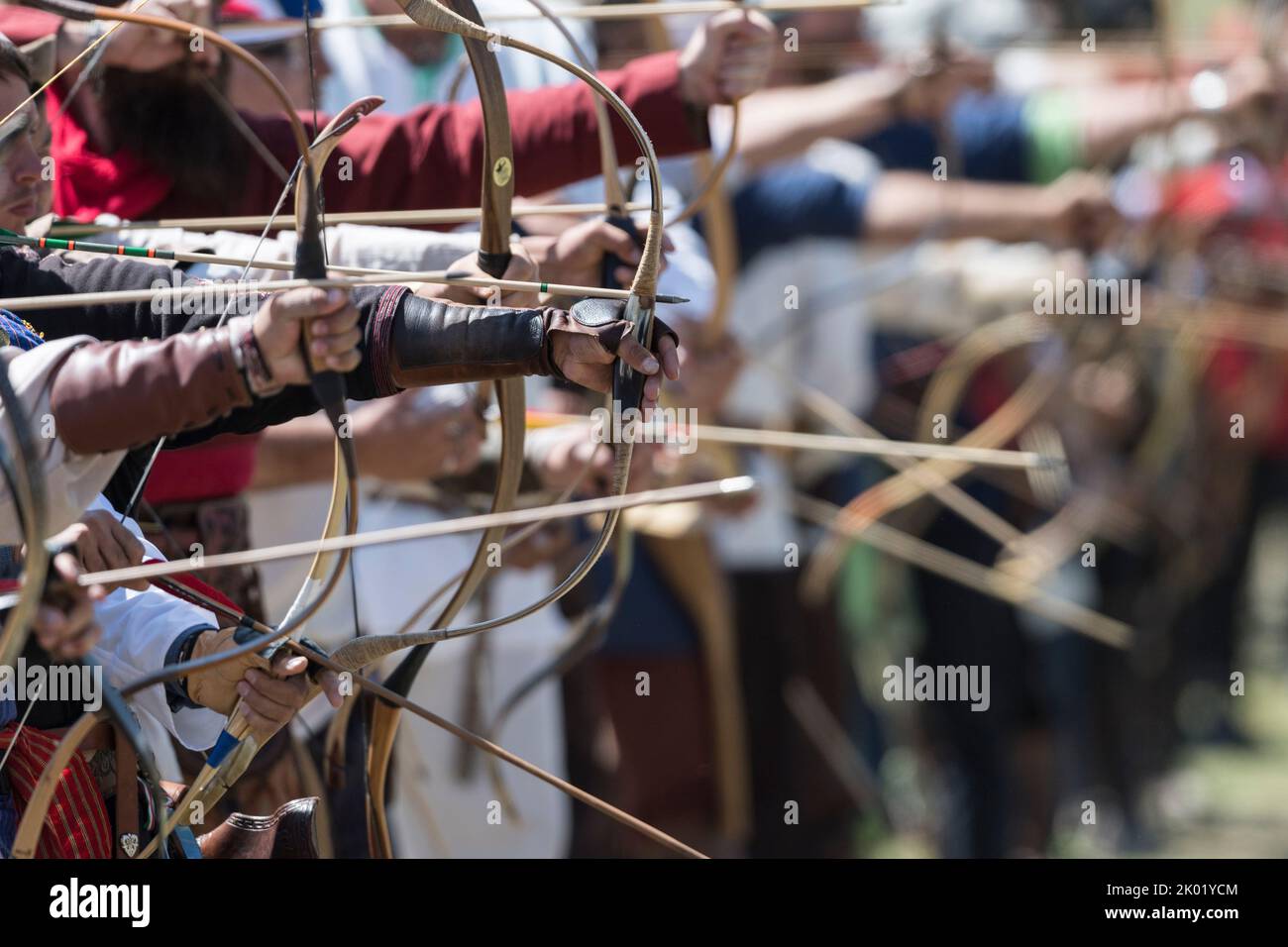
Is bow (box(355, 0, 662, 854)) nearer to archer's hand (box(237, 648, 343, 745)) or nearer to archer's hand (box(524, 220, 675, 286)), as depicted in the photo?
archer's hand (box(237, 648, 343, 745))

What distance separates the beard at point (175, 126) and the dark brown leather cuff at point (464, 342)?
74 centimetres

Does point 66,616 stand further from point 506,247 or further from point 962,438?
point 962,438

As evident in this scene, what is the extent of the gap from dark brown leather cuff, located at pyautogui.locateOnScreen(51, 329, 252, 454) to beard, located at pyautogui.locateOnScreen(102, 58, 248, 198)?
2.67 feet

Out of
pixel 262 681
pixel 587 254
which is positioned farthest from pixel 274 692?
pixel 587 254

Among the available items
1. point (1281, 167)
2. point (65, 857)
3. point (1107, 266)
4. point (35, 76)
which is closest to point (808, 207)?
point (1107, 266)

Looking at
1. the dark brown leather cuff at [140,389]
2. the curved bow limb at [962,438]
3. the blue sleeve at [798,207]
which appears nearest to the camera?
the dark brown leather cuff at [140,389]

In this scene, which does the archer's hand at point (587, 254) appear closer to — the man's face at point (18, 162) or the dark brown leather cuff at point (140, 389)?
the man's face at point (18, 162)

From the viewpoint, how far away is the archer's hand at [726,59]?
2.18 metres

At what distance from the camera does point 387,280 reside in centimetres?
164

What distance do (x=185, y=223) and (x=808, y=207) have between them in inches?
74.4

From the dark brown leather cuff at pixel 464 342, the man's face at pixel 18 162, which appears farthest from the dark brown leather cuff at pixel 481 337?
the man's face at pixel 18 162

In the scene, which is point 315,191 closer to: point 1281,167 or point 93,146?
point 93,146

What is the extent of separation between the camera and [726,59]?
2.20 m

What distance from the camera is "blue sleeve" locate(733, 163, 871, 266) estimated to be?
11.8ft
